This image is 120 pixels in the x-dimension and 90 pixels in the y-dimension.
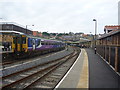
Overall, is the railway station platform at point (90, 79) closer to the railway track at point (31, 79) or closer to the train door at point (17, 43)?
the railway track at point (31, 79)

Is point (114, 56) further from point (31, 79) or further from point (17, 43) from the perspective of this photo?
point (17, 43)

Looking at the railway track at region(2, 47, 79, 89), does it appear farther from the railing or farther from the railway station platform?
the railing

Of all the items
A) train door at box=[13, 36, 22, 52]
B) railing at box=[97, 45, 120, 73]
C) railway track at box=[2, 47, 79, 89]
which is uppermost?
train door at box=[13, 36, 22, 52]

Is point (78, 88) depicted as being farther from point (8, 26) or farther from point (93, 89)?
point (8, 26)

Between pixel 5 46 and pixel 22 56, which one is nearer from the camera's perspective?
pixel 22 56

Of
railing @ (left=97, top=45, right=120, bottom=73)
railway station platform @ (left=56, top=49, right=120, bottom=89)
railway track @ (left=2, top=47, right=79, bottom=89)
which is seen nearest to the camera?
railway station platform @ (left=56, top=49, right=120, bottom=89)

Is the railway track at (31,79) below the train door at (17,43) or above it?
below

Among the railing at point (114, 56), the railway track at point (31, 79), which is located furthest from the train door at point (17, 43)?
the railing at point (114, 56)

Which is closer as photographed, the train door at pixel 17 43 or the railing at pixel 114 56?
the railing at pixel 114 56

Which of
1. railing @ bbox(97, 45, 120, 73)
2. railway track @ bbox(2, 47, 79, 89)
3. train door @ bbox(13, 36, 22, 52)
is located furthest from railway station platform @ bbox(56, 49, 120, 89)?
train door @ bbox(13, 36, 22, 52)

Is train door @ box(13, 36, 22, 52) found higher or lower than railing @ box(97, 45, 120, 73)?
higher

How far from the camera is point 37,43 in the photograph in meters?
23.8

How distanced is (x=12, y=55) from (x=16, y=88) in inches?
467

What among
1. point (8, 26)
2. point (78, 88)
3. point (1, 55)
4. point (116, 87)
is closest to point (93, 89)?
point (78, 88)
